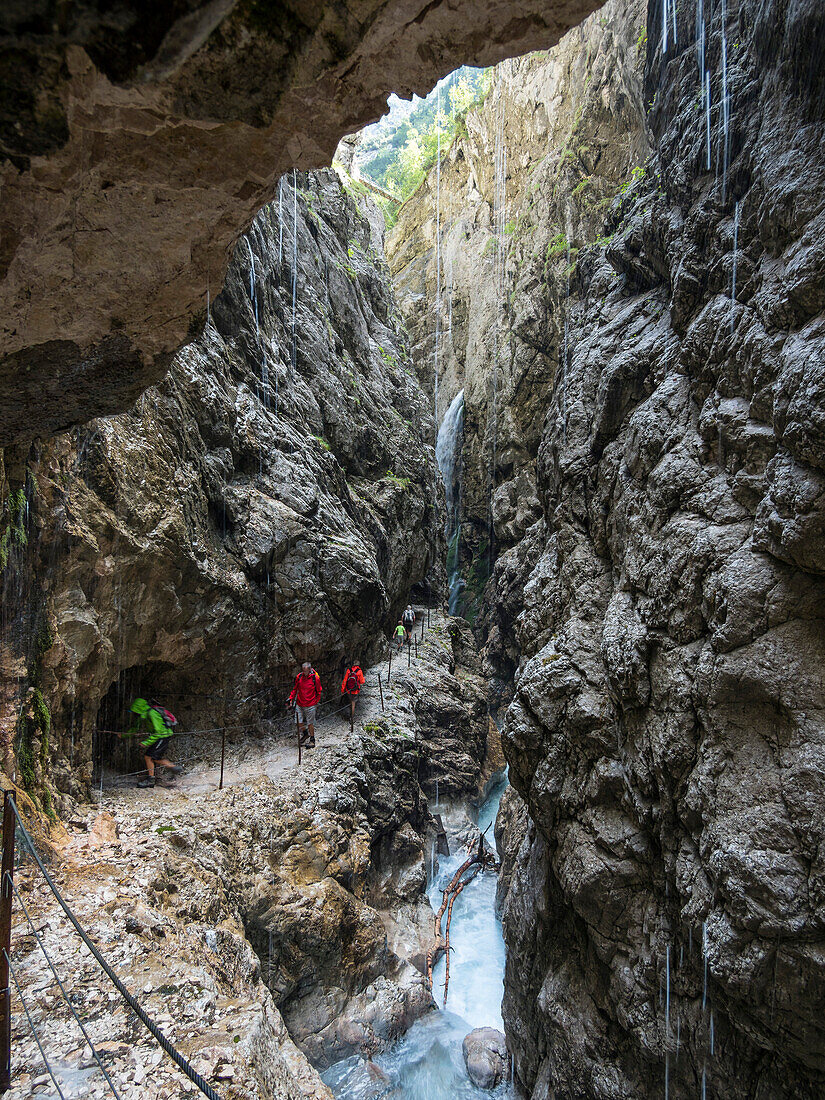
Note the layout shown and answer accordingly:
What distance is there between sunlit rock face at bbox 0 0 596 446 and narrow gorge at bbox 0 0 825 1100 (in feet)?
0.06

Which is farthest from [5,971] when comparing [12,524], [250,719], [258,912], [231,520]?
[231,520]

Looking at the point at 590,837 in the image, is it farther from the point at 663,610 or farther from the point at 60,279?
the point at 60,279

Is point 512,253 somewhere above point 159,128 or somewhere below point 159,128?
above

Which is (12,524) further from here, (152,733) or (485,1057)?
(485,1057)

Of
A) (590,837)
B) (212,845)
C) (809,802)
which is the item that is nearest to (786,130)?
(809,802)

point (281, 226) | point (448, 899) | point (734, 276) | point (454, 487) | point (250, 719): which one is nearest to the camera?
point (734, 276)

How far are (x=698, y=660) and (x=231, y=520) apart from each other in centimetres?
829

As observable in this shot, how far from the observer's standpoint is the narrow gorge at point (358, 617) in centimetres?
263

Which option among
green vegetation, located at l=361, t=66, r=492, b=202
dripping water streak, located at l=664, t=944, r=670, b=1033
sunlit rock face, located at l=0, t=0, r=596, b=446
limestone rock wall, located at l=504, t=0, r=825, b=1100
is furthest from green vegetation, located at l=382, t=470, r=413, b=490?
dripping water streak, located at l=664, t=944, r=670, b=1033

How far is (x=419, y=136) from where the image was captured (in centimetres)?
4500

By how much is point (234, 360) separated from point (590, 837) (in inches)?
431

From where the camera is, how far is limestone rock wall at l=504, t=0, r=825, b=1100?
4.66 m

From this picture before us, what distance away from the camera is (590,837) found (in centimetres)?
677

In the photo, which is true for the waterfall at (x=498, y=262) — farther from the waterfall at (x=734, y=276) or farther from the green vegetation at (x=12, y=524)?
the green vegetation at (x=12, y=524)
